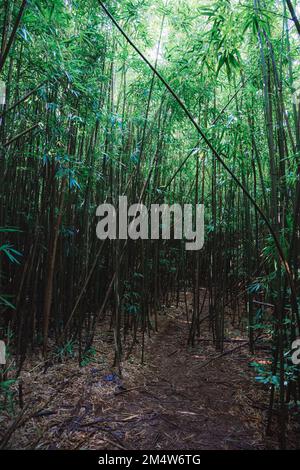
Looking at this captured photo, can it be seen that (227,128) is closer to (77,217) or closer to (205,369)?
(77,217)

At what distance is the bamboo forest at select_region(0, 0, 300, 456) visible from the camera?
1719 mm

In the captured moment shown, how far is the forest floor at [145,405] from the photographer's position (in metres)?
1.71

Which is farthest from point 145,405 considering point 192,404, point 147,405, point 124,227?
point 124,227

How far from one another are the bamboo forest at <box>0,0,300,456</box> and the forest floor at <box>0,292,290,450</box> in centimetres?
1

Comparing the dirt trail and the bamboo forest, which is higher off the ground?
the bamboo forest

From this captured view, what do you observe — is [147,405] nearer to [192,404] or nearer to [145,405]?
[145,405]

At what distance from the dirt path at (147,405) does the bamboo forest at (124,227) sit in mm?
13

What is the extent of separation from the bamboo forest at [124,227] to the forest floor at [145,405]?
0.01 m

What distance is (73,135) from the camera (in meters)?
2.47

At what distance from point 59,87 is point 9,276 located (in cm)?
166

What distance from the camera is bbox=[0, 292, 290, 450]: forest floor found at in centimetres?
171

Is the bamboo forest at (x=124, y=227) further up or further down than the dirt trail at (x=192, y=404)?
further up

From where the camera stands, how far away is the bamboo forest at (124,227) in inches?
67.7
